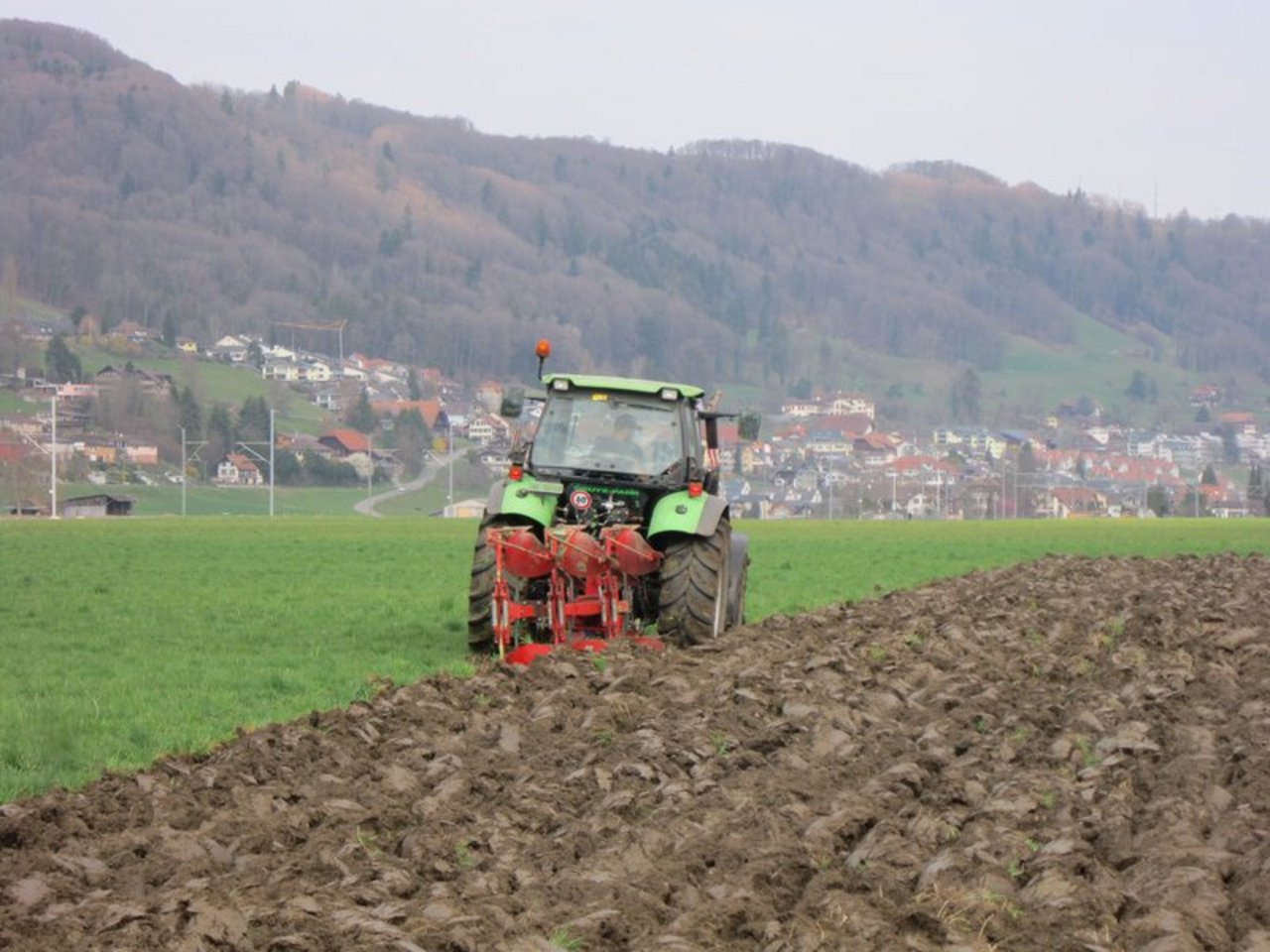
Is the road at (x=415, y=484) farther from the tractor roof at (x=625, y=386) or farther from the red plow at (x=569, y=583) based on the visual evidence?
the red plow at (x=569, y=583)

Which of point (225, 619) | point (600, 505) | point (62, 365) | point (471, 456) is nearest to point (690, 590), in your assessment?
point (600, 505)

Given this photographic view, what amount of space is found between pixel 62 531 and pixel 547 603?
36.0 metres

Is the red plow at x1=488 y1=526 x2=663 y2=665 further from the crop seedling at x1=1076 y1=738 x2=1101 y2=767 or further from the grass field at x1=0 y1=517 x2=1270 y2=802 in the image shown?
the crop seedling at x1=1076 y1=738 x2=1101 y2=767

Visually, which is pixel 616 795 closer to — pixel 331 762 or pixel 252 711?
pixel 331 762

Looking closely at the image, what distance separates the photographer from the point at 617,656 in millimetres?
15039

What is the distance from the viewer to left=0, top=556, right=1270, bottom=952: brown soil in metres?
7.13

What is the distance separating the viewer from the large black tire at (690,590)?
16422 mm

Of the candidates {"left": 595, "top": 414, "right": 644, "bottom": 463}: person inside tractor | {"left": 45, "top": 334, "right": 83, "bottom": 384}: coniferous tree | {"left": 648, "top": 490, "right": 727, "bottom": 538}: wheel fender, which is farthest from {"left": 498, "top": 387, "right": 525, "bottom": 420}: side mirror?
{"left": 45, "top": 334, "right": 83, "bottom": 384}: coniferous tree

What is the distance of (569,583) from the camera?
16.6m

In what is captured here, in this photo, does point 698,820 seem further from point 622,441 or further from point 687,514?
point 622,441

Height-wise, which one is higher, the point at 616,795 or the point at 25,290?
the point at 25,290

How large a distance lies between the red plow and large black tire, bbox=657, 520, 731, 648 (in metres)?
0.16

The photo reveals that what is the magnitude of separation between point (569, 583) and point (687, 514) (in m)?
1.13

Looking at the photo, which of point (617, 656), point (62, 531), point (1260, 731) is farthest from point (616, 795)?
point (62, 531)
